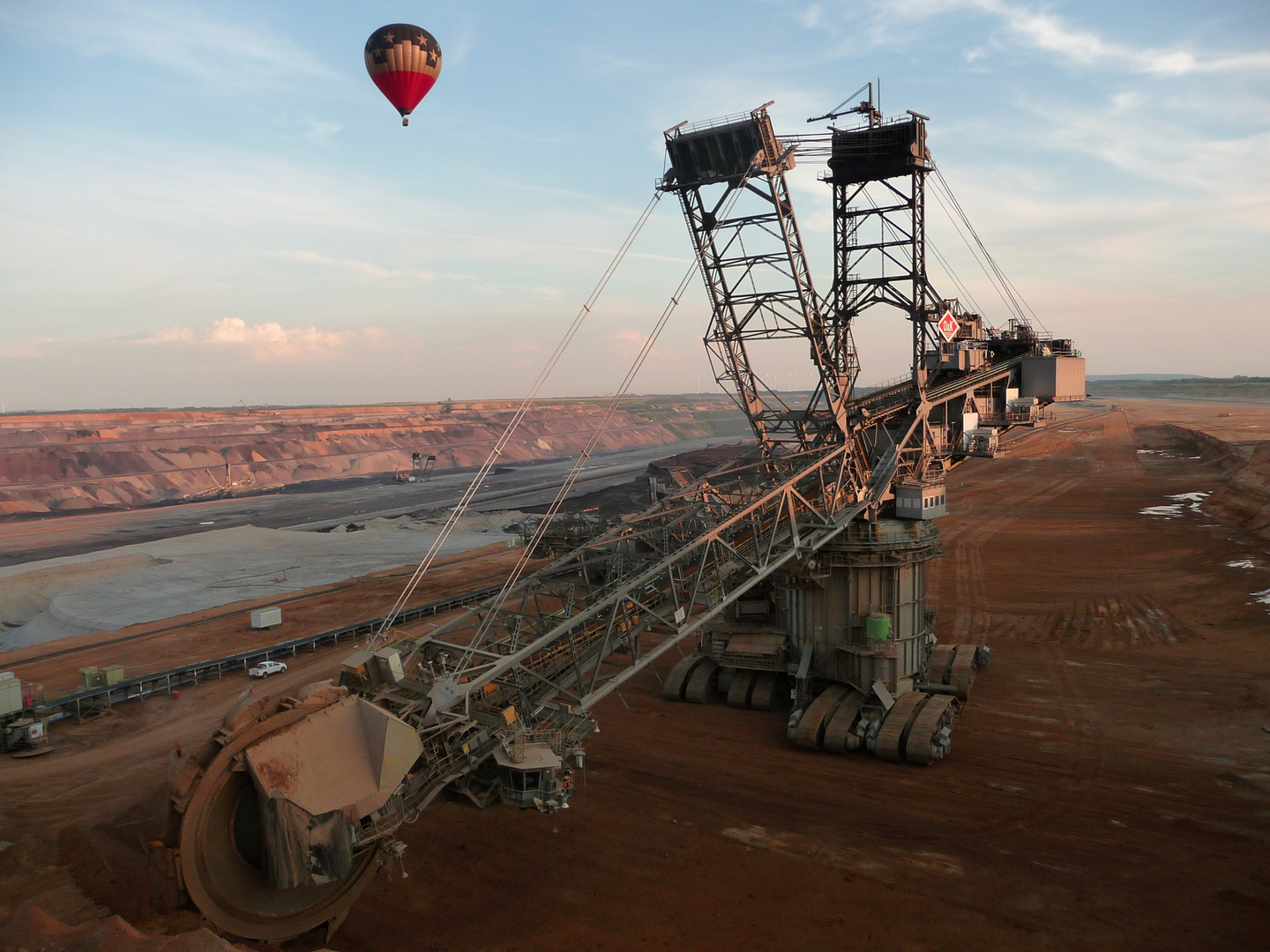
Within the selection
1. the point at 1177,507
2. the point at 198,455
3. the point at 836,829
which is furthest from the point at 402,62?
the point at 198,455

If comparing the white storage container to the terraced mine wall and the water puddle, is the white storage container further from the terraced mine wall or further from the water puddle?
the terraced mine wall

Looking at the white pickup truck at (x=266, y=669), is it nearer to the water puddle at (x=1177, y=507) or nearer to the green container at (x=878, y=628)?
the green container at (x=878, y=628)

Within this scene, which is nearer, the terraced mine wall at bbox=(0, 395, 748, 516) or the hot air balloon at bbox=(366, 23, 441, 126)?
the hot air balloon at bbox=(366, 23, 441, 126)

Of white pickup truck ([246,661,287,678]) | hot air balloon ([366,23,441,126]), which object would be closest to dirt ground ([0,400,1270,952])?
white pickup truck ([246,661,287,678])

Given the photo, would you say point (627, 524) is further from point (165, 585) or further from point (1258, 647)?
point (165, 585)

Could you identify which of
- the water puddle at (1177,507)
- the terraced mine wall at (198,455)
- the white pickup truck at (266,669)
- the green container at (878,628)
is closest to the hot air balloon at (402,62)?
the white pickup truck at (266,669)

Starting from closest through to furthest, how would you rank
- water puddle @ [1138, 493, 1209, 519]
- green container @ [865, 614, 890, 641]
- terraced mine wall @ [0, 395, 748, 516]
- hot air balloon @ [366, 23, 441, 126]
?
1. green container @ [865, 614, 890, 641]
2. hot air balloon @ [366, 23, 441, 126]
3. water puddle @ [1138, 493, 1209, 519]
4. terraced mine wall @ [0, 395, 748, 516]
